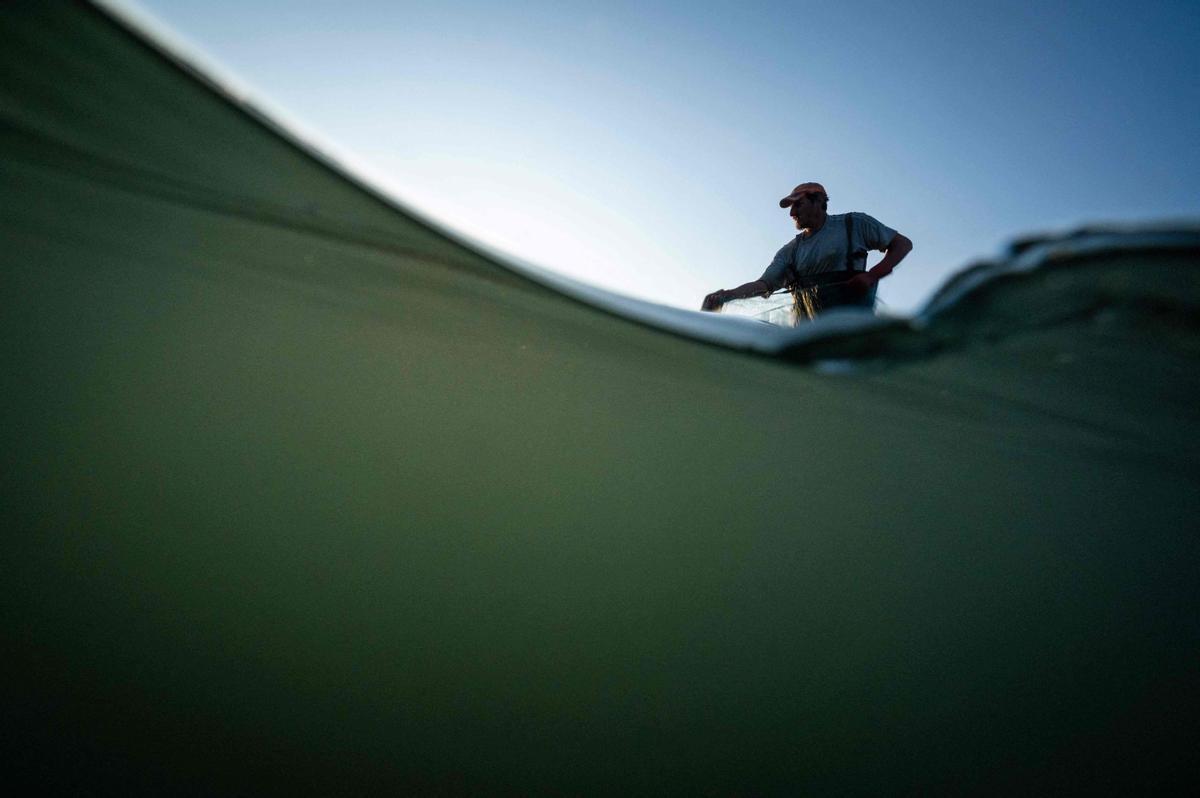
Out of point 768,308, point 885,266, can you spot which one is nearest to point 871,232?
point 885,266

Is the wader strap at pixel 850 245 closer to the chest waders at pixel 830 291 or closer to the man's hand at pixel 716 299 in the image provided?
the chest waders at pixel 830 291

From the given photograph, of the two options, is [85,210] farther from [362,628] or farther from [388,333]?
[362,628]

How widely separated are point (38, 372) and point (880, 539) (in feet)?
9.31

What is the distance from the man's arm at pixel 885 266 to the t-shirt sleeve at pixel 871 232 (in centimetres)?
4

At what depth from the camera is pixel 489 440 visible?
4.87 ft

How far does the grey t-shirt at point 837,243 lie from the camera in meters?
2.60

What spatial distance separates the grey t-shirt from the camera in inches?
102

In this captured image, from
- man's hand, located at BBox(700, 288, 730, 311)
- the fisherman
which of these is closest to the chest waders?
the fisherman

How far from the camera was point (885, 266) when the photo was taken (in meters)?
2.47

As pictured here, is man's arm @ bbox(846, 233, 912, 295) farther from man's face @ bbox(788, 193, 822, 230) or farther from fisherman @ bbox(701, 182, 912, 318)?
man's face @ bbox(788, 193, 822, 230)

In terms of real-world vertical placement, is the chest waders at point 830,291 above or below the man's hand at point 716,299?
above

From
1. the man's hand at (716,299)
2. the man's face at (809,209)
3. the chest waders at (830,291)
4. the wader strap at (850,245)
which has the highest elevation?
the man's face at (809,209)

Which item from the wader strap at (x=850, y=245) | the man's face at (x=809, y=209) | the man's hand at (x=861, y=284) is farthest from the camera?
the man's face at (x=809, y=209)

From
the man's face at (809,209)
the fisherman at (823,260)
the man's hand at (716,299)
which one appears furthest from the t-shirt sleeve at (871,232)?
the man's hand at (716,299)
